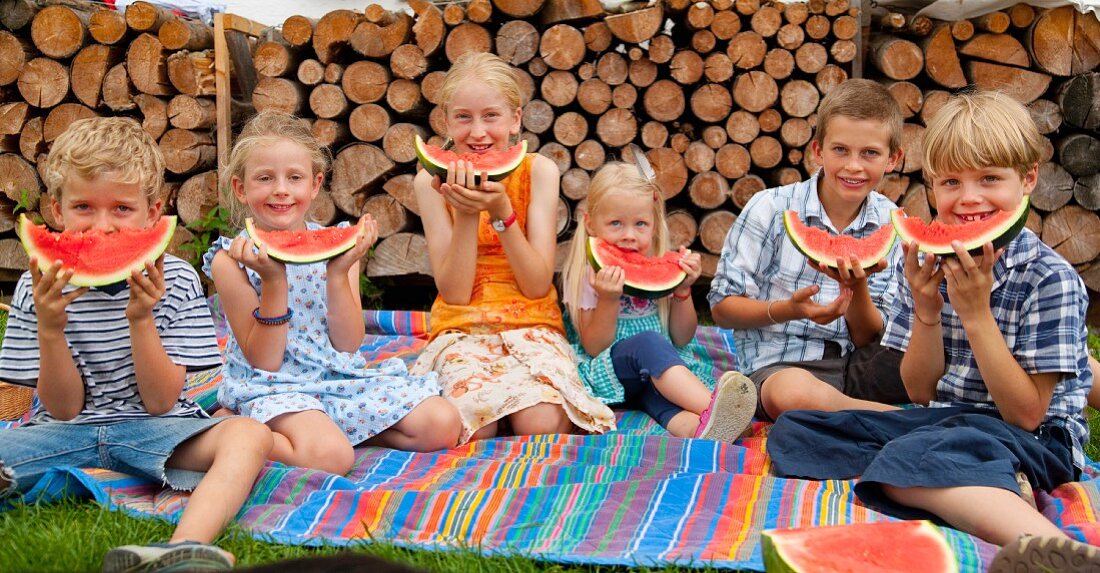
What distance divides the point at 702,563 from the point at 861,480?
2.04 feet

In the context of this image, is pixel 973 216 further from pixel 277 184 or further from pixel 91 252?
pixel 91 252

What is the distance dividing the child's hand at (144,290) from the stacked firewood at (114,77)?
12.1 feet

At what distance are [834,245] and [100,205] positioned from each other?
2.36 meters

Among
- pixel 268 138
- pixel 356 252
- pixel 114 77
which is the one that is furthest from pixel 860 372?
pixel 114 77

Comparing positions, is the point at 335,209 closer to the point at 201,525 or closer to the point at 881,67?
the point at 881,67

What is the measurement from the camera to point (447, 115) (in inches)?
154

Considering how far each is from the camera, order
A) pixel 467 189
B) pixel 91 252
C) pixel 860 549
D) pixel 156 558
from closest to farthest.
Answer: pixel 156 558
pixel 860 549
pixel 91 252
pixel 467 189

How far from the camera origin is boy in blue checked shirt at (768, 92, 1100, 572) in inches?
97.1

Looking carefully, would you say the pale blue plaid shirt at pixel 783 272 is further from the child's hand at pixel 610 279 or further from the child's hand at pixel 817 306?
the child's hand at pixel 610 279

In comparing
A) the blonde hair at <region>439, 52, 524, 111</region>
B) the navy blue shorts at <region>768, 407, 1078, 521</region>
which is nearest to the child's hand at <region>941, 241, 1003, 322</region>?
the navy blue shorts at <region>768, 407, 1078, 521</region>

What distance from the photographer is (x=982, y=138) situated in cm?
274

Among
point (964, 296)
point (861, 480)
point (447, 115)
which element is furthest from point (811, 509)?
point (447, 115)

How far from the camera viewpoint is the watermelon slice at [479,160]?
3.56 meters

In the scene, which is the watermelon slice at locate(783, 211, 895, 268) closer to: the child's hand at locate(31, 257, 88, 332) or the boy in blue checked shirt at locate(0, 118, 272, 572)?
the boy in blue checked shirt at locate(0, 118, 272, 572)
